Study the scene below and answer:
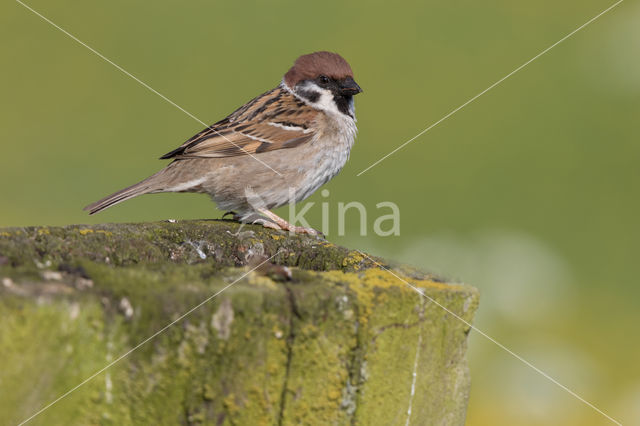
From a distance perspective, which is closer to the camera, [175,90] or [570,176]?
[570,176]

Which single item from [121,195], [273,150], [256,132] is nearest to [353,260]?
[121,195]

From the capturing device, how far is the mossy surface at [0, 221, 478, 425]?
6.33 ft

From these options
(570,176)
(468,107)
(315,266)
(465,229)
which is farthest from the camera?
(468,107)

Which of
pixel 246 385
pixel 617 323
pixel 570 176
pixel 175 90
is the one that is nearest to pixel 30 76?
pixel 175 90

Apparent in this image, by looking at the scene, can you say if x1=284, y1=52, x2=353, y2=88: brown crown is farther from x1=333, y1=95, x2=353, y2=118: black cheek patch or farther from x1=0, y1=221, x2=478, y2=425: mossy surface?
x1=0, y1=221, x2=478, y2=425: mossy surface

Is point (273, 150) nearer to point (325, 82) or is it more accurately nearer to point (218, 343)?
point (325, 82)

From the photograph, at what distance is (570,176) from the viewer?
7926 mm

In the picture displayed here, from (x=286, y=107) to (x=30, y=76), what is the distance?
4.49 metres

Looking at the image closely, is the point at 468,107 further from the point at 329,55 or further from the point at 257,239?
the point at 257,239

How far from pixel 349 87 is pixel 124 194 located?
1862 mm

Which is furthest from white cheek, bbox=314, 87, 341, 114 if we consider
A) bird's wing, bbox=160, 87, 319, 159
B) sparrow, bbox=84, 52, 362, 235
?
bird's wing, bbox=160, 87, 319, 159

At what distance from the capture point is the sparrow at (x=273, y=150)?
16.9 ft

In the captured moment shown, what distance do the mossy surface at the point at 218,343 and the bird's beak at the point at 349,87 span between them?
3087mm

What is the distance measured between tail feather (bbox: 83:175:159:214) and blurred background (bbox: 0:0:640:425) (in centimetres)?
153
